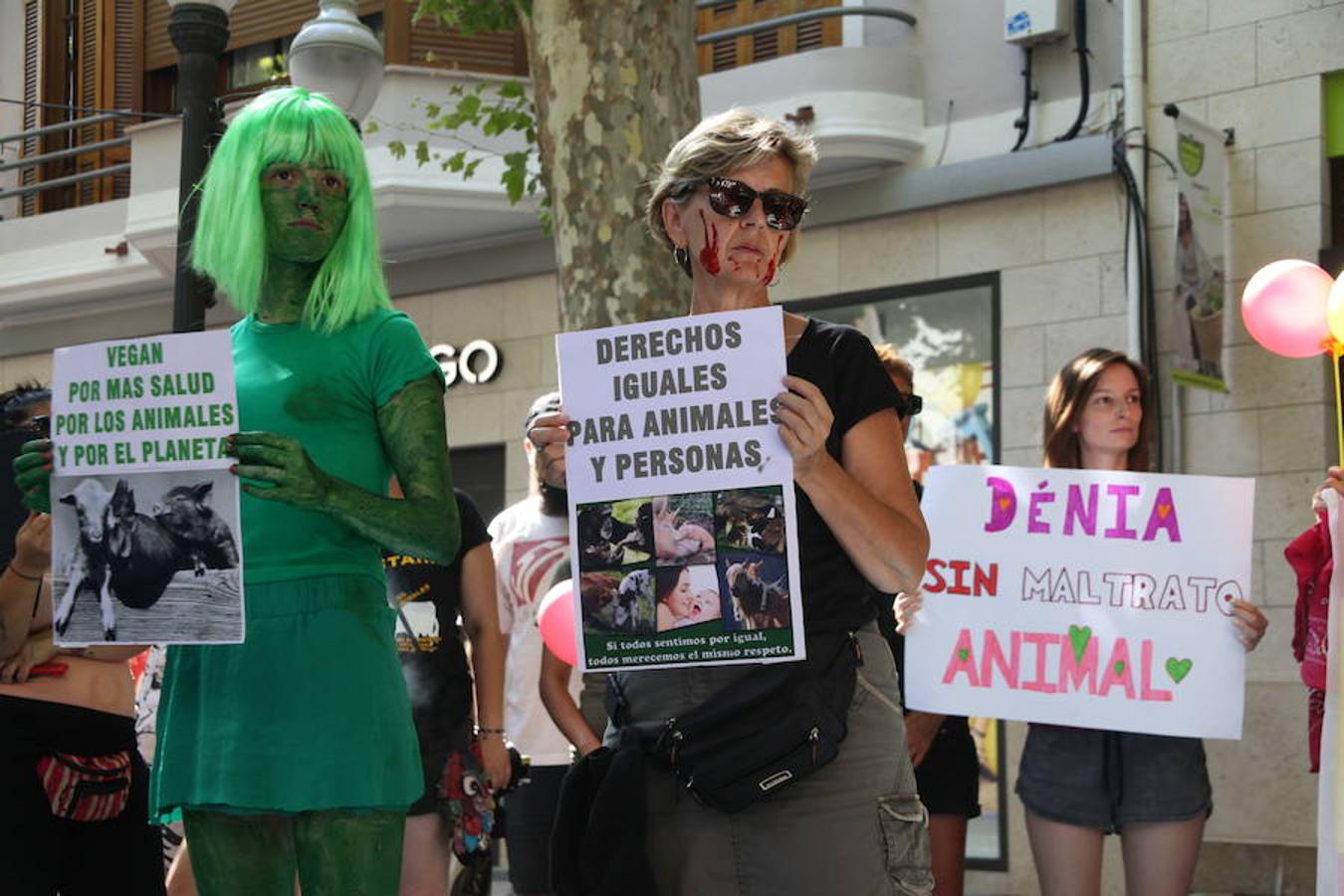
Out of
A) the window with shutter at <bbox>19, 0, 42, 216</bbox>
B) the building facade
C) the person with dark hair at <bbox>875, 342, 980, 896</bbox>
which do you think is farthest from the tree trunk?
the window with shutter at <bbox>19, 0, 42, 216</bbox>

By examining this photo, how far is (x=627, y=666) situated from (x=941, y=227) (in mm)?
9167

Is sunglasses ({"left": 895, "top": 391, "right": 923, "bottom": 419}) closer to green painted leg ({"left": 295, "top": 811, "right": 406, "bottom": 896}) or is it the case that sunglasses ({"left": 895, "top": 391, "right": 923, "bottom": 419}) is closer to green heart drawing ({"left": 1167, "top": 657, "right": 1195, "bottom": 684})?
green painted leg ({"left": 295, "top": 811, "right": 406, "bottom": 896})

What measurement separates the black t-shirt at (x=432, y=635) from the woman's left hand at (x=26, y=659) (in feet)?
4.77

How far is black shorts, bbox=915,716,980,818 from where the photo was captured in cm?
625

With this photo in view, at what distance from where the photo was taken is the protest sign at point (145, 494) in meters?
3.27

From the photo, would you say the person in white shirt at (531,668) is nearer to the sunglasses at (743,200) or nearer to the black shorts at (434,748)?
the black shorts at (434,748)

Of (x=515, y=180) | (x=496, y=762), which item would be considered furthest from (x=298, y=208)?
(x=515, y=180)

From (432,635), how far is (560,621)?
2.55ft

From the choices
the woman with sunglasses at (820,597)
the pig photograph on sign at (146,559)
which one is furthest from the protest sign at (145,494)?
the woman with sunglasses at (820,597)

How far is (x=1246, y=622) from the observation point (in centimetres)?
588

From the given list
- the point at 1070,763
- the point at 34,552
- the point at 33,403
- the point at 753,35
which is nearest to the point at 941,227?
the point at 753,35

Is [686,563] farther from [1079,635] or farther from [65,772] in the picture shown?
[1079,635]

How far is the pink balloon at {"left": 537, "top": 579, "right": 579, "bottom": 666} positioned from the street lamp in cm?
448

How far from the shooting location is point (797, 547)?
314cm
